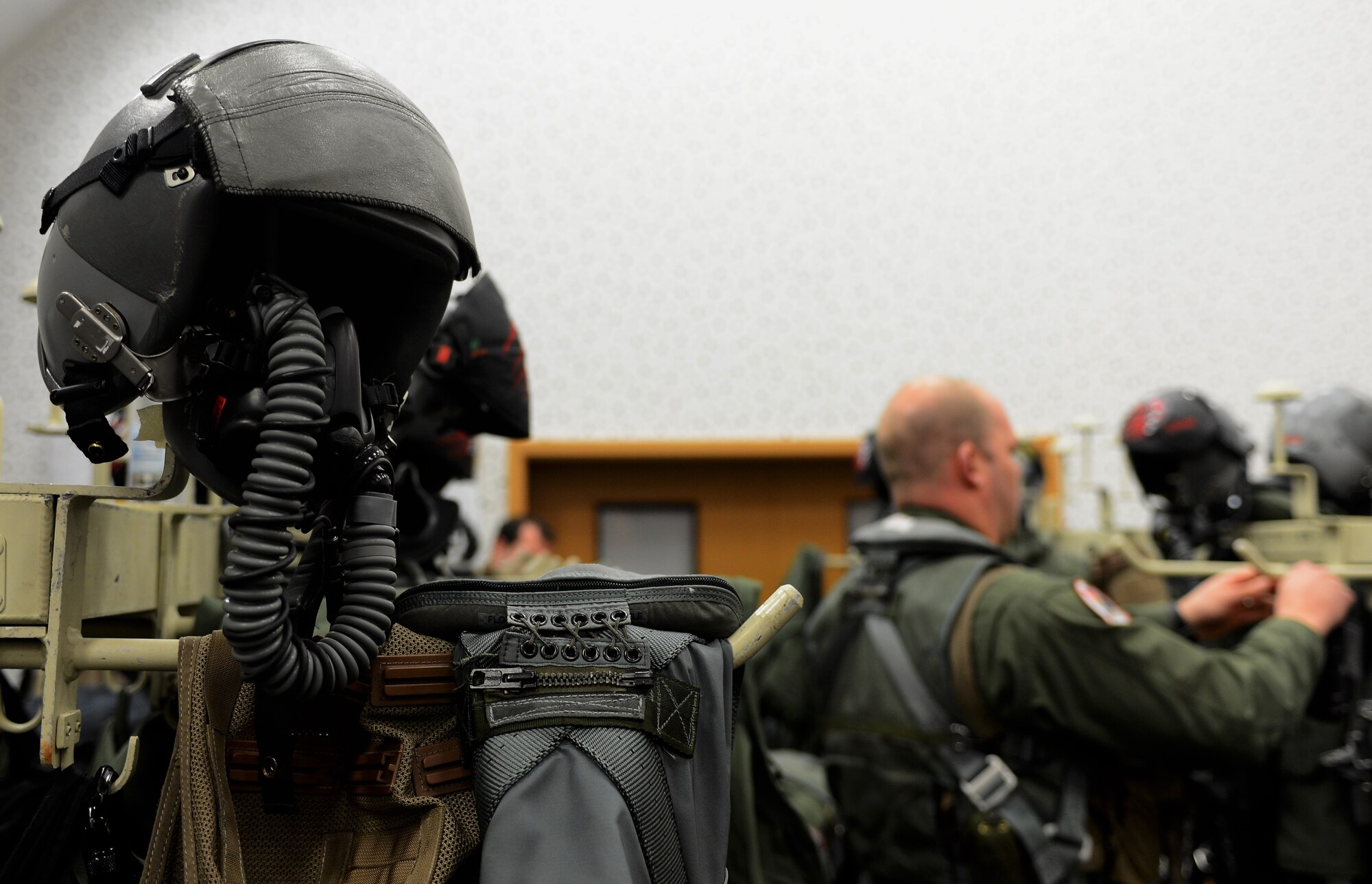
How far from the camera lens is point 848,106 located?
408cm

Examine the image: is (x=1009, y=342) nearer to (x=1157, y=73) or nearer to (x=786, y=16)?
(x=1157, y=73)

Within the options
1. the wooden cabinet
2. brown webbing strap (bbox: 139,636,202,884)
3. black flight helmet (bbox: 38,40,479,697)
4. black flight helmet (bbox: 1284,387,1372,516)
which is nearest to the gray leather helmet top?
black flight helmet (bbox: 38,40,479,697)

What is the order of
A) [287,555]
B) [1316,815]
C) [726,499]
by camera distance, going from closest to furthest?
[287,555], [1316,815], [726,499]

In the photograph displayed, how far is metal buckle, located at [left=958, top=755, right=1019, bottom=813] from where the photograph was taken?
1807 mm

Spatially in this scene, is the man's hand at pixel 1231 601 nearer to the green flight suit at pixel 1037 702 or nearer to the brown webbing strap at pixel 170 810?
the green flight suit at pixel 1037 702

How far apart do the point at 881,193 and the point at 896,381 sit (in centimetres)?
79

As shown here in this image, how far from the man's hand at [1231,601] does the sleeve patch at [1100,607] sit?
1.13 feet

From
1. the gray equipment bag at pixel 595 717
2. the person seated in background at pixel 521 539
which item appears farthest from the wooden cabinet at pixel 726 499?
the gray equipment bag at pixel 595 717

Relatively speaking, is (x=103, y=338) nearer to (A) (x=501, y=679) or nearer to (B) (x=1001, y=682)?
(A) (x=501, y=679)

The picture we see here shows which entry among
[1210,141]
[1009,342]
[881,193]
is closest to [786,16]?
[881,193]

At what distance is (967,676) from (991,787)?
20cm

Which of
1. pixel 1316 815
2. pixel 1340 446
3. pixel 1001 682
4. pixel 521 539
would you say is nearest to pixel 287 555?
pixel 1001 682

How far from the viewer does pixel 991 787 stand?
71.2 inches

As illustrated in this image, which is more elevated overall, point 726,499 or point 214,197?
point 214,197
